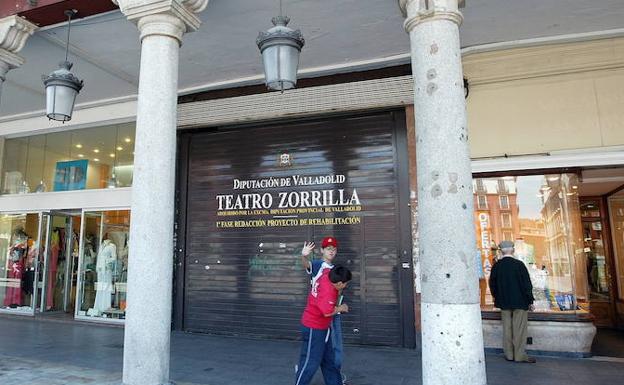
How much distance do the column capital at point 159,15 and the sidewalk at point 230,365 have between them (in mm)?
3708

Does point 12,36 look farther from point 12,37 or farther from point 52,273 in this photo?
point 52,273

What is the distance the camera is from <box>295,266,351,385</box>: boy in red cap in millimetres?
4266

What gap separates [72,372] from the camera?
521 cm

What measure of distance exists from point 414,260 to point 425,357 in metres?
3.46

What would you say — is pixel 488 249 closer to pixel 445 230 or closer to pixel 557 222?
pixel 557 222

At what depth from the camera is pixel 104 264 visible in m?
9.45

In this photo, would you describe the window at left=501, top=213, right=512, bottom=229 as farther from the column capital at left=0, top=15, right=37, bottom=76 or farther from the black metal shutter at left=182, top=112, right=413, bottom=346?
the column capital at left=0, top=15, right=37, bottom=76

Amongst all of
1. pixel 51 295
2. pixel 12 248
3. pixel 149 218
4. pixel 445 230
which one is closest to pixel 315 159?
pixel 149 218

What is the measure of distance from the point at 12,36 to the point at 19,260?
6649mm

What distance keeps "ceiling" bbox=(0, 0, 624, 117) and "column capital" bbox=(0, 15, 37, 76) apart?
387 millimetres

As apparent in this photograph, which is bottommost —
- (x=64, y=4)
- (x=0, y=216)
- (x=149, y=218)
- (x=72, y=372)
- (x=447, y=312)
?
(x=72, y=372)

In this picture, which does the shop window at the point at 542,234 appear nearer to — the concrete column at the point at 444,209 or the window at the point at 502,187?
the window at the point at 502,187

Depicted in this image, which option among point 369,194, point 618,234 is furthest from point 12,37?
point 618,234

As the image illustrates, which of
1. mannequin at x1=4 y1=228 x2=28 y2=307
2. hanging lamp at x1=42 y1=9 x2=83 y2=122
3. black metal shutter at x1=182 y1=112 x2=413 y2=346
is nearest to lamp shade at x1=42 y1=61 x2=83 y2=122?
hanging lamp at x1=42 y1=9 x2=83 y2=122
